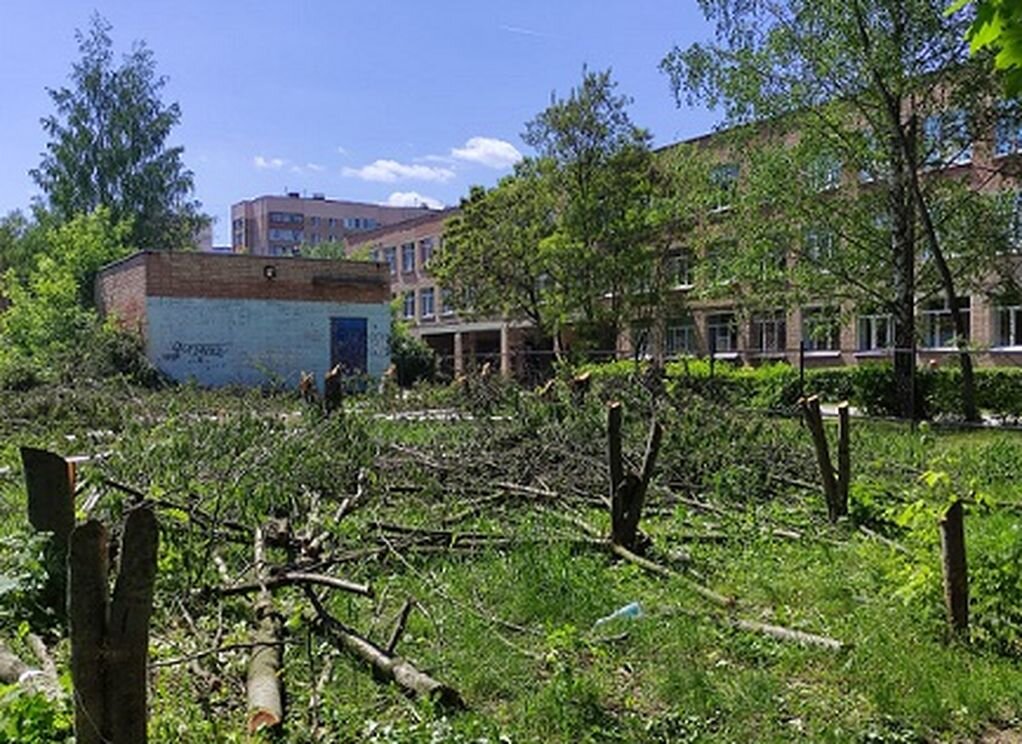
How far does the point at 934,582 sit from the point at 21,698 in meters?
4.32

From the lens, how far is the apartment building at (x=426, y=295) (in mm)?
55906

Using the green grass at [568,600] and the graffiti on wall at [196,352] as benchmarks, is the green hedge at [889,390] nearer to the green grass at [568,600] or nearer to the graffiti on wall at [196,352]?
the green grass at [568,600]

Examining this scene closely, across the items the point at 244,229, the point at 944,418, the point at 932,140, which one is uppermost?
the point at 244,229

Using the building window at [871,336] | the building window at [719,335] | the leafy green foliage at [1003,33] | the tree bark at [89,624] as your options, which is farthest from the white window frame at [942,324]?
the tree bark at [89,624]

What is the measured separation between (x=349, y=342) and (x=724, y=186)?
41.9 feet

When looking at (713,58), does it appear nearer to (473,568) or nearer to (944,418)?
(944,418)

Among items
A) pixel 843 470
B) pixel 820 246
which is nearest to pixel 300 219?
pixel 820 246

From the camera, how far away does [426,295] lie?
6297 centimetres

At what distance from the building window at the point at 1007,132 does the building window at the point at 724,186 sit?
5295mm

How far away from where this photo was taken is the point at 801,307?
20188 mm

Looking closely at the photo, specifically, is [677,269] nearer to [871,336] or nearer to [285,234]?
[871,336]

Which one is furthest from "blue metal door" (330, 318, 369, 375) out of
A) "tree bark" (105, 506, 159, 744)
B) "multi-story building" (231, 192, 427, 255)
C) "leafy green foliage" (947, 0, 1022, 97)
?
"multi-story building" (231, 192, 427, 255)

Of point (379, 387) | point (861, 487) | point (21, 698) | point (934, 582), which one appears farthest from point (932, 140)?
point (21, 698)

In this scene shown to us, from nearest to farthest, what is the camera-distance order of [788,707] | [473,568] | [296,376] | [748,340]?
[788,707] → [473,568] → [296,376] → [748,340]
